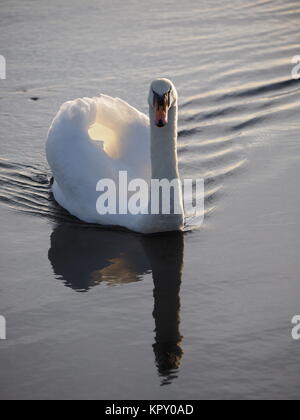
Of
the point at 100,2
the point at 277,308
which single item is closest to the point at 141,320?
the point at 277,308

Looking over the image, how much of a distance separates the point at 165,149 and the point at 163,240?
2.82ft

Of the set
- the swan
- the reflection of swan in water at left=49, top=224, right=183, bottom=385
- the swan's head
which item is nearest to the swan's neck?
the swan

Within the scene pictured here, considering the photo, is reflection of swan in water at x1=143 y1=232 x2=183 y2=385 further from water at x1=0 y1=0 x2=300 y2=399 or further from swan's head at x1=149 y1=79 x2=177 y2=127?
swan's head at x1=149 y1=79 x2=177 y2=127

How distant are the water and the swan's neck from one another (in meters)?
0.62

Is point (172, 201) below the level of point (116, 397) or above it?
above

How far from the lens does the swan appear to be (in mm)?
9133

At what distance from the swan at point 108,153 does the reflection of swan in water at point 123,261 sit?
172mm

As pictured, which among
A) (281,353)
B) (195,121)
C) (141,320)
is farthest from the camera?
(195,121)

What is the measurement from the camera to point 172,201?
920cm

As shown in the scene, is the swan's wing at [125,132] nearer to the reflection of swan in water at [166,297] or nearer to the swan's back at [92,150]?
the swan's back at [92,150]

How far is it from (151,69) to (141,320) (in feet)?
21.7

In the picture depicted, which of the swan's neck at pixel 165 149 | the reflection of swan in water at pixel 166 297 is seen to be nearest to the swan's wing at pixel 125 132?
the swan's neck at pixel 165 149

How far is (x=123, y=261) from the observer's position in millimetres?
8867

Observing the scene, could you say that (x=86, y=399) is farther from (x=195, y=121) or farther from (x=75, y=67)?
(x=75, y=67)
